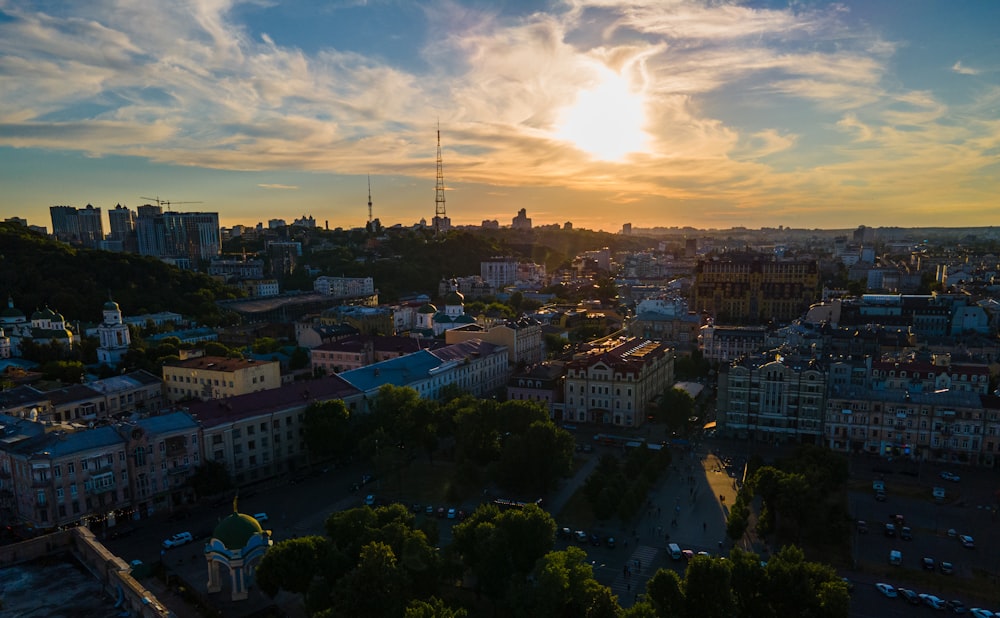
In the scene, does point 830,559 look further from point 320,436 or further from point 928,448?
point 320,436

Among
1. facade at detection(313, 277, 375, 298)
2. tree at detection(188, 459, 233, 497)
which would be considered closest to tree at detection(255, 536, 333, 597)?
tree at detection(188, 459, 233, 497)

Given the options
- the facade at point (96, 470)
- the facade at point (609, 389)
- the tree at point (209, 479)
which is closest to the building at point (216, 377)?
the facade at point (96, 470)

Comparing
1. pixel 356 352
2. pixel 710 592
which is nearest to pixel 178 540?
pixel 710 592


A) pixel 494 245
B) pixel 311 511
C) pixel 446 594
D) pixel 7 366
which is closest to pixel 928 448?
pixel 446 594

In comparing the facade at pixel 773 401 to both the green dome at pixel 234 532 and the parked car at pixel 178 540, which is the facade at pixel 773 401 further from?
the parked car at pixel 178 540

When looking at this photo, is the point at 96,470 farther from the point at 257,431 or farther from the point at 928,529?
the point at 928,529

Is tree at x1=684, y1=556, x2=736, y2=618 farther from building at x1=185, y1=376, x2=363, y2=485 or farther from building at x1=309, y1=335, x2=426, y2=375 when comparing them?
building at x1=309, y1=335, x2=426, y2=375

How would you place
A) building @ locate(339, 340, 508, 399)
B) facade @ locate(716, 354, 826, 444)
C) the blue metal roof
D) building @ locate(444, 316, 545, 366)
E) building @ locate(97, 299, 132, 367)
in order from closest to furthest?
facade @ locate(716, 354, 826, 444) → the blue metal roof → building @ locate(339, 340, 508, 399) → building @ locate(97, 299, 132, 367) → building @ locate(444, 316, 545, 366)
